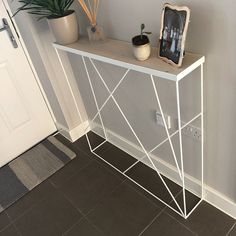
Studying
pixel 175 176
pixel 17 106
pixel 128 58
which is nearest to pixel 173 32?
pixel 128 58

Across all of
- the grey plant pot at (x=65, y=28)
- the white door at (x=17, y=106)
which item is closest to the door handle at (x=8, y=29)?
the white door at (x=17, y=106)

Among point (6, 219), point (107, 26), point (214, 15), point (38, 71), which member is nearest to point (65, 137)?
point (38, 71)

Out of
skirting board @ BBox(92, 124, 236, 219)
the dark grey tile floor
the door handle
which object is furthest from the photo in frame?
the door handle

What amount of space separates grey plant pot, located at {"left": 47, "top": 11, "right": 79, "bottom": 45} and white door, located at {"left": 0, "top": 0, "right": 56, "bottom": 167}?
0.62m

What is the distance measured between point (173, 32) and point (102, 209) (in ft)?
4.00

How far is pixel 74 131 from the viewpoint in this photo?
2.39 meters

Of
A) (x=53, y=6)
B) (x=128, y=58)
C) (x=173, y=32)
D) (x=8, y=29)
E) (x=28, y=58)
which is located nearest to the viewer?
(x=173, y=32)

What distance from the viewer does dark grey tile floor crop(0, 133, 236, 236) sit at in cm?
157

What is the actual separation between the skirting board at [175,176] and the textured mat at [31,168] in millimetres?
380

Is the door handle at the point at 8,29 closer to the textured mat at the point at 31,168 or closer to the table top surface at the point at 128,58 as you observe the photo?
the table top surface at the point at 128,58

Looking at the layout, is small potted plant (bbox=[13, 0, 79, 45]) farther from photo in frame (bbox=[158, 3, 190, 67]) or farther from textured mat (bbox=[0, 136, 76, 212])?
textured mat (bbox=[0, 136, 76, 212])

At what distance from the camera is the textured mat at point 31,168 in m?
2.05

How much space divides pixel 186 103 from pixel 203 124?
0.47ft

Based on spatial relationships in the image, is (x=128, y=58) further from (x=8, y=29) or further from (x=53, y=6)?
(x=8, y=29)
